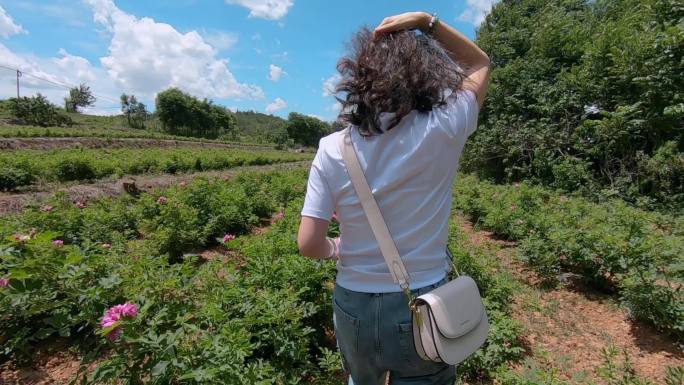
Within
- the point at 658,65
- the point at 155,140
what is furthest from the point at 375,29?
the point at 155,140

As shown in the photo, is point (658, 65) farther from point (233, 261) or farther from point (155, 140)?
point (155, 140)

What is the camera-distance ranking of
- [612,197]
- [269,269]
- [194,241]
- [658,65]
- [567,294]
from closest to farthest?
[269,269] < [567,294] < [194,241] < [658,65] < [612,197]

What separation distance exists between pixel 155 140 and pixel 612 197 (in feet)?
105

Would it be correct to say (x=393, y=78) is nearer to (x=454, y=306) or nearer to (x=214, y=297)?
(x=454, y=306)

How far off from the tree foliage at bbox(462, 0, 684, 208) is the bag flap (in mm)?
9801

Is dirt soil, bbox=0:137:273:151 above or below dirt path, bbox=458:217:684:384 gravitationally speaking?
above

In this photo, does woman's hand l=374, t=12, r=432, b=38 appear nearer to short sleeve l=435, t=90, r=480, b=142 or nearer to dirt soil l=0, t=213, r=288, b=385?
short sleeve l=435, t=90, r=480, b=142

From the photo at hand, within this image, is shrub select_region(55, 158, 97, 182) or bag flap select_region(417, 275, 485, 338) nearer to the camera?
bag flap select_region(417, 275, 485, 338)

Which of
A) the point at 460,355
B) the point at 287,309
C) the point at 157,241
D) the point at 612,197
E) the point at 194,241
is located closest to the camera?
the point at 460,355

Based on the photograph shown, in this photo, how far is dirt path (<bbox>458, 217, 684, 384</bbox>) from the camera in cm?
319

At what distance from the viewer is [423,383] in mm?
1208

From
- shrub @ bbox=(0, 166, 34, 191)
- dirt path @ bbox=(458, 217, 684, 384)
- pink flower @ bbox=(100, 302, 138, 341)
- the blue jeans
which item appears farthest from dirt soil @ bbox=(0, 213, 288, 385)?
shrub @ bbox=(0, 166, 34, 191)

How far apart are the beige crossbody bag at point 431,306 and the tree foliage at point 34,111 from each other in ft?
139

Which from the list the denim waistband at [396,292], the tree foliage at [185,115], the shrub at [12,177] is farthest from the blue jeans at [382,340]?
the tree foliage at [185,115]
